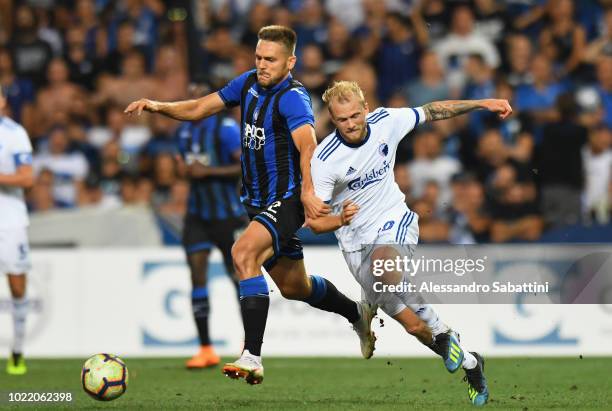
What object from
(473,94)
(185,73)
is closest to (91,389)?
(473,94)

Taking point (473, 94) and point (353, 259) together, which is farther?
point (473, 94)

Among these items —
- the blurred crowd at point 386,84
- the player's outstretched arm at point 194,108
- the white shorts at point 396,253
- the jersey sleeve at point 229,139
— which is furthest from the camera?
the blurred crowd at point 386,84

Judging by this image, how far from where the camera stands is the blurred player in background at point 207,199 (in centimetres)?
1139

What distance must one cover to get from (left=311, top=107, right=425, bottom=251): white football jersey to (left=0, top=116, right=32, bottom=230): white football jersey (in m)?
3.84

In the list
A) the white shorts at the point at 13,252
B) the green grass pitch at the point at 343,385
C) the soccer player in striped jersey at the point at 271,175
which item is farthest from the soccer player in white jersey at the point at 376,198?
the white shorts at the point at 13,252

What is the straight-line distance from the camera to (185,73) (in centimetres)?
1680

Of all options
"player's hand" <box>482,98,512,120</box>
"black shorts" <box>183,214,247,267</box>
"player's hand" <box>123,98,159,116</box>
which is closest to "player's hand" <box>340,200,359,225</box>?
"player's hand" <box>482,98,512,120</box>

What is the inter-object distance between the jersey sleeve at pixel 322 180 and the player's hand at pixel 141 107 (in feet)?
4.08

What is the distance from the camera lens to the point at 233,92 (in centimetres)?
862

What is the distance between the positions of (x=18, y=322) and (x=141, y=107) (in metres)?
3.70

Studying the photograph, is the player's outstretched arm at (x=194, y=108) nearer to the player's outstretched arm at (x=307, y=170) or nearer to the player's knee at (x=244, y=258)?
the player's outstretched arm at (x=307, y=170)

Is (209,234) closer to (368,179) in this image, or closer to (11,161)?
(11,161)

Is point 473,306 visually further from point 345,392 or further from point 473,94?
point 345,392

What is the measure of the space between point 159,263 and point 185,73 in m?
4.29
